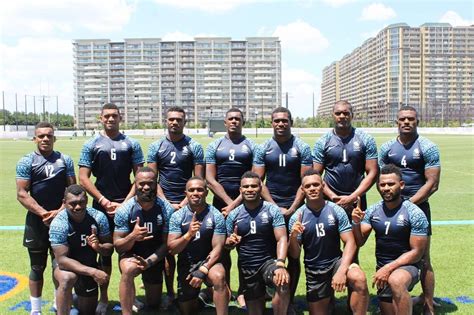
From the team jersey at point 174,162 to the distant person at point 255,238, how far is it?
3.64 ft

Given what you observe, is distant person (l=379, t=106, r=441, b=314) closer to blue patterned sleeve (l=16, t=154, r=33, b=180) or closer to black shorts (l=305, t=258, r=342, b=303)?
black shorts (l=305, t=258, r=342, b=303)

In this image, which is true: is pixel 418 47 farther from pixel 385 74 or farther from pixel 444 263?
pixel 444 263

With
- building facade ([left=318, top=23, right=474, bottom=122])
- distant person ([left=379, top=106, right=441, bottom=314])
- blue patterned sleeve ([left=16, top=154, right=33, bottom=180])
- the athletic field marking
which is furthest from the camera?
building facade ([left=318, top=23, right=474, bottom=122])

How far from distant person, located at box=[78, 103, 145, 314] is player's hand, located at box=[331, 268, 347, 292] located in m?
2.68

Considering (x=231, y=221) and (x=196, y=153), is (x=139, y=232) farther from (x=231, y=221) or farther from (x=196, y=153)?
(x=196, y=153)

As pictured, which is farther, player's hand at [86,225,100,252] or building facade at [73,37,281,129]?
building facade at [73,37,281,129]

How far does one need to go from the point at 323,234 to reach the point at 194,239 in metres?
1.43

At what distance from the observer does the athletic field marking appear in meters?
6.41

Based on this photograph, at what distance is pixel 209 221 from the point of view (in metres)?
5.52

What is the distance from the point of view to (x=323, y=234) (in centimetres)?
534

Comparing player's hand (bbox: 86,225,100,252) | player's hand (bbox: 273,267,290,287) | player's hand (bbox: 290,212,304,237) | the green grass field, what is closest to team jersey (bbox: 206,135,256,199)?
player's hand (bbox: 290,212,304,237)

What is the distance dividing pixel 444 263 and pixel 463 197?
715 centimetres

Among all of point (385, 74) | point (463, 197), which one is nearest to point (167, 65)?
point (385, 74)

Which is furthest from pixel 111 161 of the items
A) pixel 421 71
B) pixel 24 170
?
pixel 421 71
